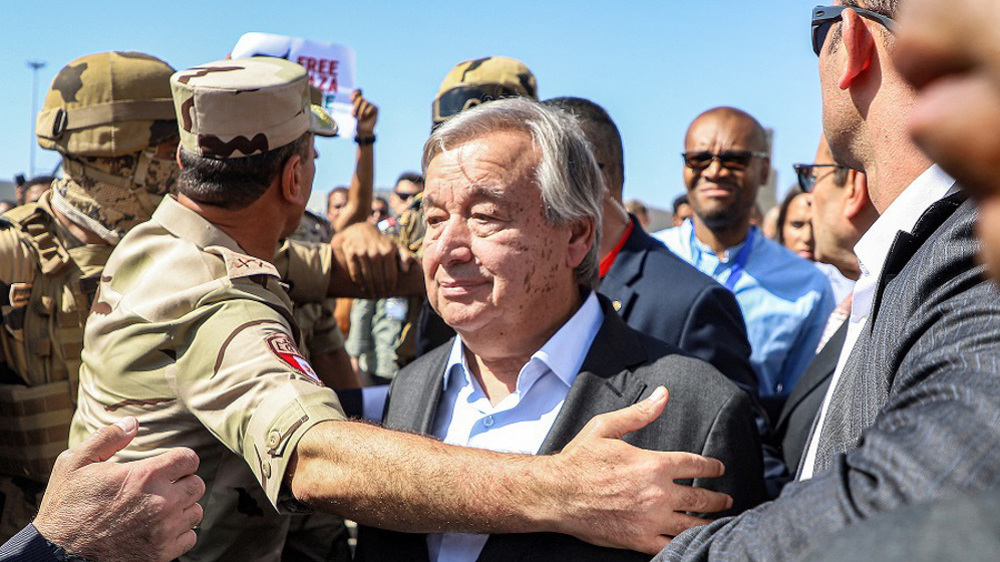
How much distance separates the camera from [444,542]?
7.92ft

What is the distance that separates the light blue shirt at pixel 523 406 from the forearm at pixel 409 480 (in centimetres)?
31

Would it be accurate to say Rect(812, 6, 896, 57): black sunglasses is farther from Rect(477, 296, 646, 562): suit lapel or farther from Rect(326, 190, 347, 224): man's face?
Rect(326, 190, 347, 224): man's face

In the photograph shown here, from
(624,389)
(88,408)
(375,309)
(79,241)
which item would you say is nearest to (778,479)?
(624,389)

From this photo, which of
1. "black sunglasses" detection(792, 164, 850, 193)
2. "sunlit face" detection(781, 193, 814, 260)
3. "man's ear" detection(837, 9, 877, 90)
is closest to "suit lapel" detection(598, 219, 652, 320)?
"black sunglasses" detection(792, 164, 850, 193)

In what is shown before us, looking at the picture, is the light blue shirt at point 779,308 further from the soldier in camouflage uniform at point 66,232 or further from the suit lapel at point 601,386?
the soldier in camouflage uniform at point 66,232

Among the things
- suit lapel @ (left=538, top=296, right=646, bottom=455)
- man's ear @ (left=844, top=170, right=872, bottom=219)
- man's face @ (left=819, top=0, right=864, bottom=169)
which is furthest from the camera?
man's ear @ (left=844, top=170, right=872, bottom=219)

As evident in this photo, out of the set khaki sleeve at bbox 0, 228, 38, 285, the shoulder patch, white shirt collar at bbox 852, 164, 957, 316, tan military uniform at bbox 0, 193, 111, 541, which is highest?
white shirt collar at bbox 852, 164, 957, 316

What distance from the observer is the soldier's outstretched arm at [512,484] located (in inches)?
76.5

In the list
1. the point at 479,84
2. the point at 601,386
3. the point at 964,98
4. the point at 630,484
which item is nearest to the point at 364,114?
the point at 479,84

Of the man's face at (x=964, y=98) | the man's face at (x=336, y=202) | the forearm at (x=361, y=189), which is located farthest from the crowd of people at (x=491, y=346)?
the man's face at (x=336, y=202)

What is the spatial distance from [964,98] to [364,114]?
5.08 metres

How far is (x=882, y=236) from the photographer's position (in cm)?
188

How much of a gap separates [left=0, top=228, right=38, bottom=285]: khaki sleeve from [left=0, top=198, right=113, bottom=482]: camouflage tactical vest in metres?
0.02

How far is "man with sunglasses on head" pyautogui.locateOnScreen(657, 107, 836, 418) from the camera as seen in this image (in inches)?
183
